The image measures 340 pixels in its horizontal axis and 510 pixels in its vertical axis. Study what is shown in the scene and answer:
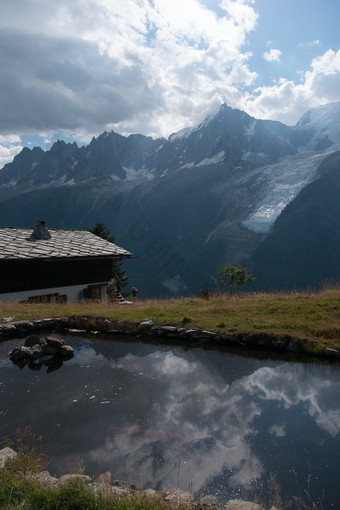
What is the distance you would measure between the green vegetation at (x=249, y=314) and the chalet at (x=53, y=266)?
150 inches

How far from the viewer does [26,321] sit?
12.2 metres

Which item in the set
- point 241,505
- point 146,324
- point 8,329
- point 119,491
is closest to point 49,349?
point 8,329

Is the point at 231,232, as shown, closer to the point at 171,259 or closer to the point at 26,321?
the point at 171,259

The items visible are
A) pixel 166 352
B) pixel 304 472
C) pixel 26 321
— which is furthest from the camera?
pixel 26 321

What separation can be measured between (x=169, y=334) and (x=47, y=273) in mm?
11291

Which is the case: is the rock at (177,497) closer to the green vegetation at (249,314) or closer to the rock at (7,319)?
the green vegetation at (249,314)

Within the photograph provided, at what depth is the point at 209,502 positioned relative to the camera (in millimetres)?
3936

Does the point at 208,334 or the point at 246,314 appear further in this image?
the point at 246,314

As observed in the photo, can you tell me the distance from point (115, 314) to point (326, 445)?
8.86m

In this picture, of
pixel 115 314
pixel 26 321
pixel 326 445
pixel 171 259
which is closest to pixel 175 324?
pixel 115 314

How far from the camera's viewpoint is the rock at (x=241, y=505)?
12.5 ft

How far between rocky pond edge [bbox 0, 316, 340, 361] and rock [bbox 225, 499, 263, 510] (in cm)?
585

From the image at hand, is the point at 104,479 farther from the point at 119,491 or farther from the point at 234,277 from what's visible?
the point at 234,277

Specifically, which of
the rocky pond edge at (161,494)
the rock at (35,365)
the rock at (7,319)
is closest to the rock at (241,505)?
the rocky pond edge at (161,494)
